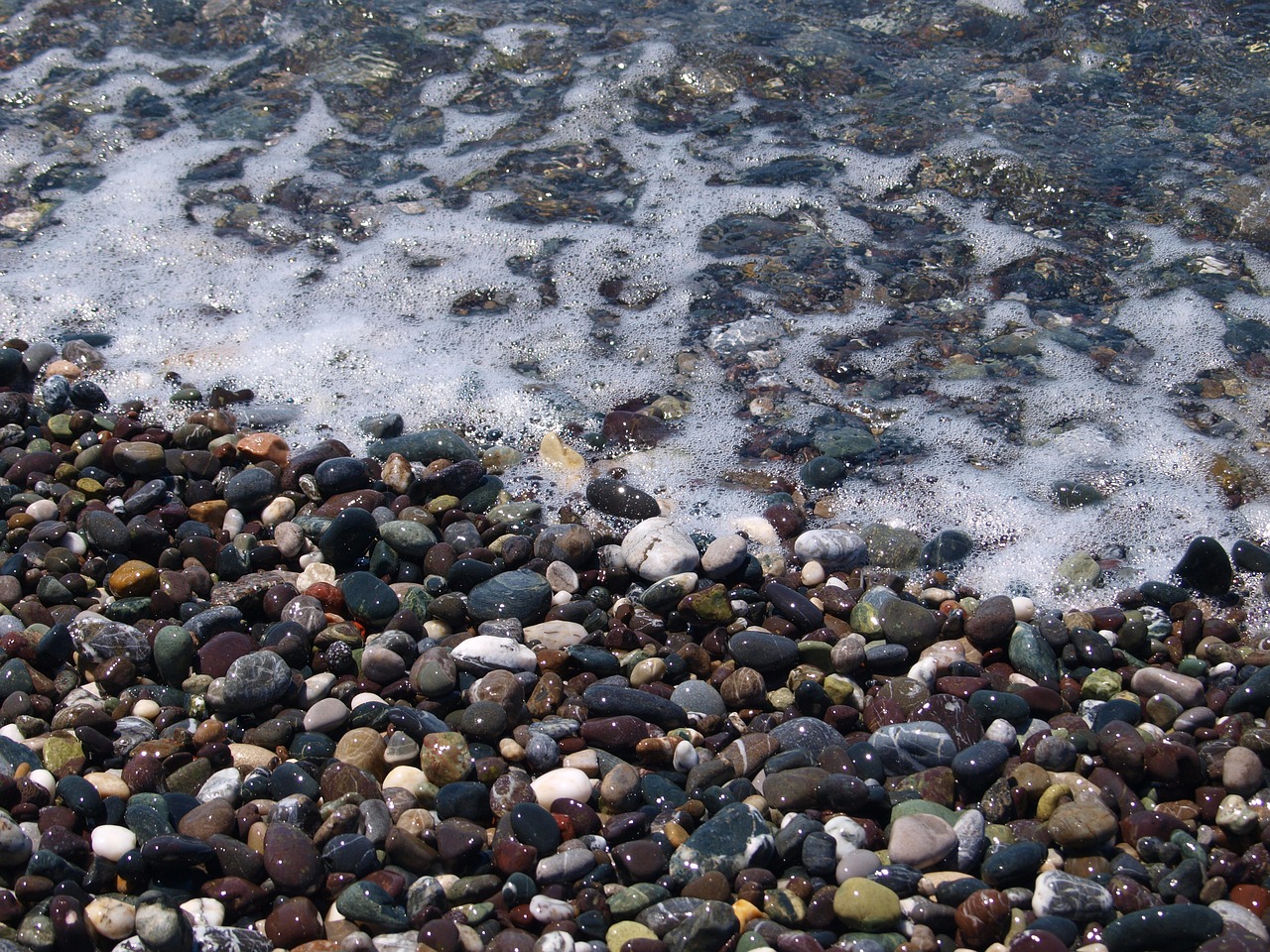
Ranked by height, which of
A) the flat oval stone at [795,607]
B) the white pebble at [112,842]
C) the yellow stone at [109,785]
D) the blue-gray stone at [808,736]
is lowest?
the blue-gray stone at [808,736]

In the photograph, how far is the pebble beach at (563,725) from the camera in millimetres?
2066

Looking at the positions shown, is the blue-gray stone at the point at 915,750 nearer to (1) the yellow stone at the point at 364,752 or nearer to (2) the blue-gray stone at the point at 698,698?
(2) the blue-gray stone at the point at 698,698

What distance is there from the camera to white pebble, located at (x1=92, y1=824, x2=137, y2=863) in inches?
83.5

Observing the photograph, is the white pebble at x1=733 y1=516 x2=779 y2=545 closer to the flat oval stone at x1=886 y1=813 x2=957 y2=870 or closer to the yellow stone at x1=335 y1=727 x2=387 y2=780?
the flat oval stone at x1=886 y1=813 x2=957 y2=870

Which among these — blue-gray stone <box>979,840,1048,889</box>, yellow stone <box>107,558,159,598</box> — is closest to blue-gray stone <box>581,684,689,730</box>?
blue-gray stone <box>979,840,1048,889</box>

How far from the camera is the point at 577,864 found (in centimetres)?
216

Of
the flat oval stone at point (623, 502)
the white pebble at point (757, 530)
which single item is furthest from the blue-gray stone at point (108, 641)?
the white pebble at point (757, 530)

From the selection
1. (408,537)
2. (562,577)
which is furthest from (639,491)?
(408,537)

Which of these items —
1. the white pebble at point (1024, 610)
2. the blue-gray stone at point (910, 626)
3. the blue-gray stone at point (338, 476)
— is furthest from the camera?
the blue-gray stone at point (338, 476)

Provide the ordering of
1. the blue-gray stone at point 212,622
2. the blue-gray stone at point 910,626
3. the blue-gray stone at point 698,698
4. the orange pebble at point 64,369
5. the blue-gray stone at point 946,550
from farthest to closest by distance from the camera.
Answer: the orange pebble at point 64,369
the blue-gray stone at point 946,550
the blue-gray stone at point 910,626
the blue-gray stone at point 212,622
the blue-gray stone at point 698,698

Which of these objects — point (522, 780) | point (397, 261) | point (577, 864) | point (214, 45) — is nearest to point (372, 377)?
point (397, 261)

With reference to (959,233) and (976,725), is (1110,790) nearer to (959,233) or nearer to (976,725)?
(976,725)

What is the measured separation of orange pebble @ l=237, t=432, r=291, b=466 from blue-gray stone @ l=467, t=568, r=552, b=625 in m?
1.02

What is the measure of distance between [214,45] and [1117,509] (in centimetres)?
624
